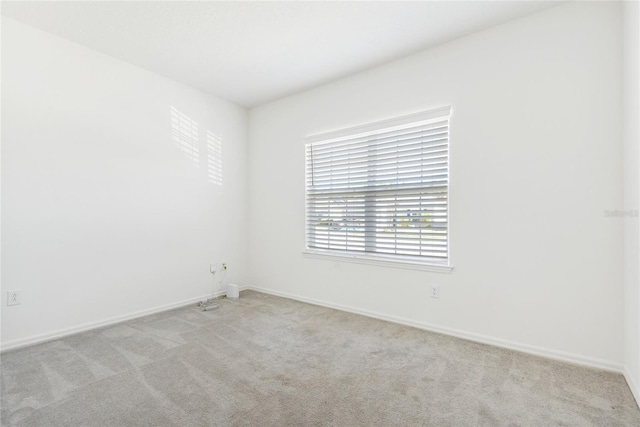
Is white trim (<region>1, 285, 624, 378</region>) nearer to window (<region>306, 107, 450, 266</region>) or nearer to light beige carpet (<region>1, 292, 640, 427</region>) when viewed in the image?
light beige carpet (<region>1, 292, 640, 427</region>)

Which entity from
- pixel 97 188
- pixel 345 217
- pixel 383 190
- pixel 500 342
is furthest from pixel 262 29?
pixel 500 342

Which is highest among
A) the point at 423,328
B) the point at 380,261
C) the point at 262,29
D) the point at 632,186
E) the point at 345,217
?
the point at 262,29

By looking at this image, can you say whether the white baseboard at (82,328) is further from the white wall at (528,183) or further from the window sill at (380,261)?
the white wall at (528,183)

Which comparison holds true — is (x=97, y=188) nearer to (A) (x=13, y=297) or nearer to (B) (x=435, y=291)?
(A) (x=13, y=297)

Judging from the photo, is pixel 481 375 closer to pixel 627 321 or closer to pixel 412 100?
pixel 627 321

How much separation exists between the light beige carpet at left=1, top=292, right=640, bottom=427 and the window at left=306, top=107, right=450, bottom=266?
893 millimetres

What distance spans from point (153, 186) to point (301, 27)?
2296 millimetres

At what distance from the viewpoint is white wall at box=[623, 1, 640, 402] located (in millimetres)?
1790

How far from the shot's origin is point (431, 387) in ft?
6.29

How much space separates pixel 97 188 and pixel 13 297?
3.61ft

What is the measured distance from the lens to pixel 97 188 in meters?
2.95

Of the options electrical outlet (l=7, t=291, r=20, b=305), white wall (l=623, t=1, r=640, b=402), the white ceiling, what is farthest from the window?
electrical outlet (l=7, t=291, r=20, b=305)

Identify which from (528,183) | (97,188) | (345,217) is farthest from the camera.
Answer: (345,217)

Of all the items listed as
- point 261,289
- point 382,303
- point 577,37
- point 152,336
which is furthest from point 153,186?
point 577,37
